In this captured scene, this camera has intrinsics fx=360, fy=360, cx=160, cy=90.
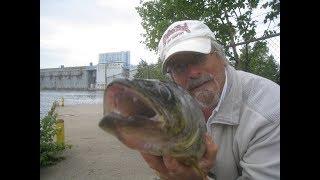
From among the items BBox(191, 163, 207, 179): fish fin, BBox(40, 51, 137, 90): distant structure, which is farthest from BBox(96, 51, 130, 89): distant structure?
BBox(191, 163, 207, 179): fish fin

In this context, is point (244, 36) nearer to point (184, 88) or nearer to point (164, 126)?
point (184, 88)

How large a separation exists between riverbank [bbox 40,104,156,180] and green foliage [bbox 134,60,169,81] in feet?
1.10

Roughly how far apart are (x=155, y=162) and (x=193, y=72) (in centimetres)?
41

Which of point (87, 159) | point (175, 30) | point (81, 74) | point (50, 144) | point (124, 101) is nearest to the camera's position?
point (124, 101)

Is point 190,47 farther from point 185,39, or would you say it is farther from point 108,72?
point 108,72

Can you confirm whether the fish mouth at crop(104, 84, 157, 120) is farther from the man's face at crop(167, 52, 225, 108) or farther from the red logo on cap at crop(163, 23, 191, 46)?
the red logo on cap at crop(163, 23, 191, 46)

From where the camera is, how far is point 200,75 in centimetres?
155

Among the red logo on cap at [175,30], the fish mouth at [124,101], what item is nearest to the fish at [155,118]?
the fish mouth at [124,101]

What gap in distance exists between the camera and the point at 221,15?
182 centimetres

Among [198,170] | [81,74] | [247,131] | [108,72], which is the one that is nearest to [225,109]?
[247,131]

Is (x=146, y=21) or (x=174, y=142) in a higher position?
(x=146, y=21)

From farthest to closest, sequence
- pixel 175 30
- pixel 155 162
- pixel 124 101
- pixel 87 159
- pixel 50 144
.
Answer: pixel 50 144 → pixel 87 159 → pixel 175 30 → pixel 155 162 → pixel 124 101
